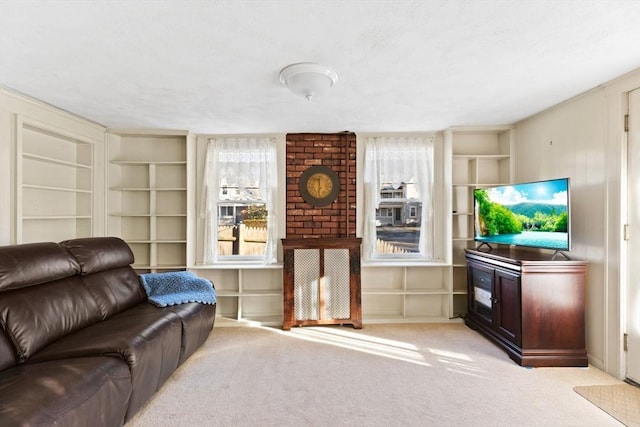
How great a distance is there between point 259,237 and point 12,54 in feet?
8.94

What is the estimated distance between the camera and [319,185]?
4.00 m

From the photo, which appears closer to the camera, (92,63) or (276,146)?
(92,63)

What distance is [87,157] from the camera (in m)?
3.62

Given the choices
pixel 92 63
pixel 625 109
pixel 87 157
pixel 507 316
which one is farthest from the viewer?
pixel 87 157

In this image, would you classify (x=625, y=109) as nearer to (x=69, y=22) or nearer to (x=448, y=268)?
(x=448, y=268)

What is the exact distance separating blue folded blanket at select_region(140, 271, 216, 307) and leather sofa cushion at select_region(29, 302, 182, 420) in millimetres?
438

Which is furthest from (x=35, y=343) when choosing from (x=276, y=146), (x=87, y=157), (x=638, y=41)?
(x=638, y=41)

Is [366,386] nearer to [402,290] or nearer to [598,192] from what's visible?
[402,290]

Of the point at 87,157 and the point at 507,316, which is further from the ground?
the point at 87,157

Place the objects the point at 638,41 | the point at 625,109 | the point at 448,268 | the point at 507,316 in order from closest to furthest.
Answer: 1. the point at 638,41
2. the point at 625,109
3. the point at 507,316
4. the point at 448,268

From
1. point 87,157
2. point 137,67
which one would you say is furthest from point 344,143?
point 87,157

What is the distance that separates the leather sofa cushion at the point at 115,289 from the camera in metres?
2.58

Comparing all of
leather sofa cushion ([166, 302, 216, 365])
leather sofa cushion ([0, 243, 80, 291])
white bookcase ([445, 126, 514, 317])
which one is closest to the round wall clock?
white bookcase ([445, 126, 514, 317])

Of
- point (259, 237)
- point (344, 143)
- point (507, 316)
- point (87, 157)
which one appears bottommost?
point (507, 316)
